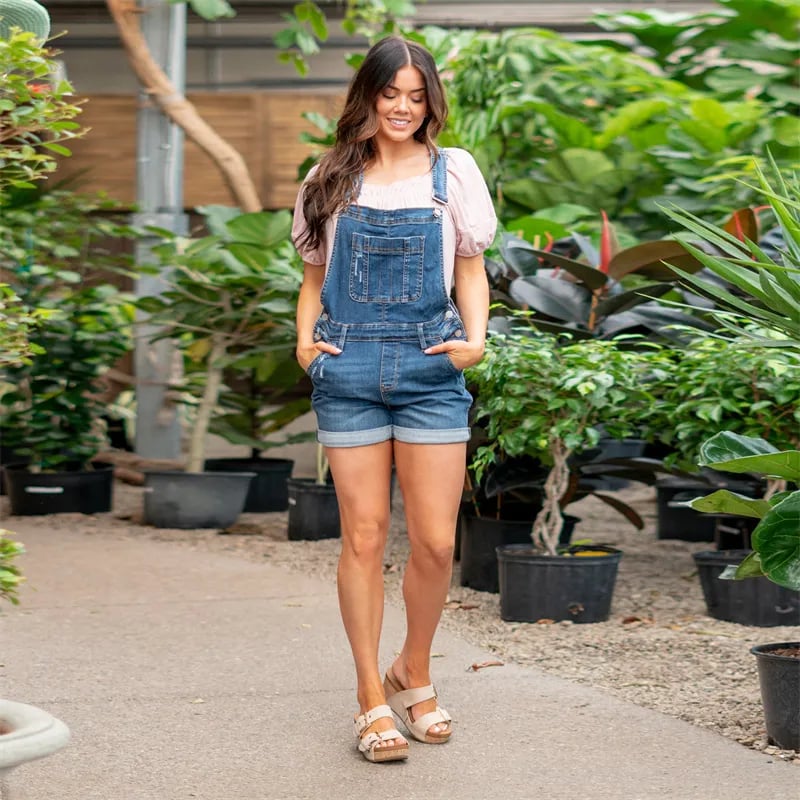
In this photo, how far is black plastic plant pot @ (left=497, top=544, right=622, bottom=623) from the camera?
15.1 feet

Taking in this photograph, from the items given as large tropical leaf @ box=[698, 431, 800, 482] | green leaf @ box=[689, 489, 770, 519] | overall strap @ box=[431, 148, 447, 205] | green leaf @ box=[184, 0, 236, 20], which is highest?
green leaf @ box=[184, 0, 236, 20]

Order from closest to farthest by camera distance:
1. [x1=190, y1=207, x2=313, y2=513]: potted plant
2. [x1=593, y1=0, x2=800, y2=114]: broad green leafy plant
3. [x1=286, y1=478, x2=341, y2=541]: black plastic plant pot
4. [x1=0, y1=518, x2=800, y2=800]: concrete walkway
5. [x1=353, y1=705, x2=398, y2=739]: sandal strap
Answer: [x1=0, y1=518, x2=800, y2=800]: concrete walkway, [x1=353, y1=705, x2=398, y2=739]: sandal strap, [x1=286, y1=478, x2=341, y2=541]: black plastic plant pot, [x1=190, y1=207, x2=313, y2=513]: potted plant, [x1=593, y1=0, x2=800, y2=114]: broad green leafy plant

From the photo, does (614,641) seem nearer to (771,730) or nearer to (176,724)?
(771,730)

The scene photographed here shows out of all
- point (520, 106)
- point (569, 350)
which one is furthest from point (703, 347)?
point (520, 106)

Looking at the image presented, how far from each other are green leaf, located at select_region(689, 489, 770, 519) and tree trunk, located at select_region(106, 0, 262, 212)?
195 inches

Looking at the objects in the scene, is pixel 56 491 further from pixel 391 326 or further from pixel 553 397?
pixel 391 326

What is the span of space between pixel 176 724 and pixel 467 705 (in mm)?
796

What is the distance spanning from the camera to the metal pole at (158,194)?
762cm

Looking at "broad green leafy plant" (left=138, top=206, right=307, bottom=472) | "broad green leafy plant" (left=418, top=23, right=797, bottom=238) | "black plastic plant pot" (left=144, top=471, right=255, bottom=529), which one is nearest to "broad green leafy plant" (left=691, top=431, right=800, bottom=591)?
"broad green leafy plant" (left=138, top=206, right=307, bottom=472)

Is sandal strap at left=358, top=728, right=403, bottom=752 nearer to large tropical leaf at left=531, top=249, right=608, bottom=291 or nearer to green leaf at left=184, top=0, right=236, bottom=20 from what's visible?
large tropical leaf at left=531, top=249, right=608, bottom=291

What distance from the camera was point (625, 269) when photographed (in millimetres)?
5141

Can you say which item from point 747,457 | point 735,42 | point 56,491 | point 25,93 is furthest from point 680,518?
point 25,93

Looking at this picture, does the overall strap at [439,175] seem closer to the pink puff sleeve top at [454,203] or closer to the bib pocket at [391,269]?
the pink puff sleeve top at [454,203]

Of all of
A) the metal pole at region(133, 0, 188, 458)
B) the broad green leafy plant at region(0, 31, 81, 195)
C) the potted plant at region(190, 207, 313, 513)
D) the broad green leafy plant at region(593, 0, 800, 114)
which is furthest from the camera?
the broad green leafy plant at region(593, 0, 800, 114)
